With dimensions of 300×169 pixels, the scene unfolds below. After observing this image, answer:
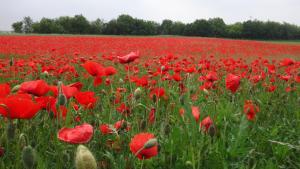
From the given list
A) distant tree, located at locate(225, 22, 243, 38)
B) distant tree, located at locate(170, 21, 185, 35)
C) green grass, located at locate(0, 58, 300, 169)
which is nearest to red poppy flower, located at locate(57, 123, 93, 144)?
green grass, located at locate(0, 58, 300, 169)

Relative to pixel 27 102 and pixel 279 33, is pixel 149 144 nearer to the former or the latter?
pixel 27 102

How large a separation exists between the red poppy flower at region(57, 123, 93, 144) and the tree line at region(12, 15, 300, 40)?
4405cm

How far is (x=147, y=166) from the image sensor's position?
2.00m

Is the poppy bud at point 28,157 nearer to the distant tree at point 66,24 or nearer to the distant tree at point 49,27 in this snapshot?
the distant tree at point 49,27

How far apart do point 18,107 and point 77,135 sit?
0.96ft

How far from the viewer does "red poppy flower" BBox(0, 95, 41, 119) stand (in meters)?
1.35

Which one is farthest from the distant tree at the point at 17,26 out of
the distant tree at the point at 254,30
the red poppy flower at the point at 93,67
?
the red poppy flower at the point at 93,67

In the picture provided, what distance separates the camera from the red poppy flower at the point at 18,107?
1.35 meters

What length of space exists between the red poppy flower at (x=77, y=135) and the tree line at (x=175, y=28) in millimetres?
44054

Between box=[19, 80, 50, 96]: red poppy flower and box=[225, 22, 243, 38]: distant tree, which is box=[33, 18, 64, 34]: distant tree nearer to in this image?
box=[225, 22, 243, 38]: distant tree

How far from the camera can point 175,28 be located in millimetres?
48219

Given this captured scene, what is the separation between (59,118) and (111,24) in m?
44.0

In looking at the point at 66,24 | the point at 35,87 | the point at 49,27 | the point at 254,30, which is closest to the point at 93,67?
the point at 35,87

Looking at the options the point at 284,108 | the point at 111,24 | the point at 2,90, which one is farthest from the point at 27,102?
the point at 111,24
